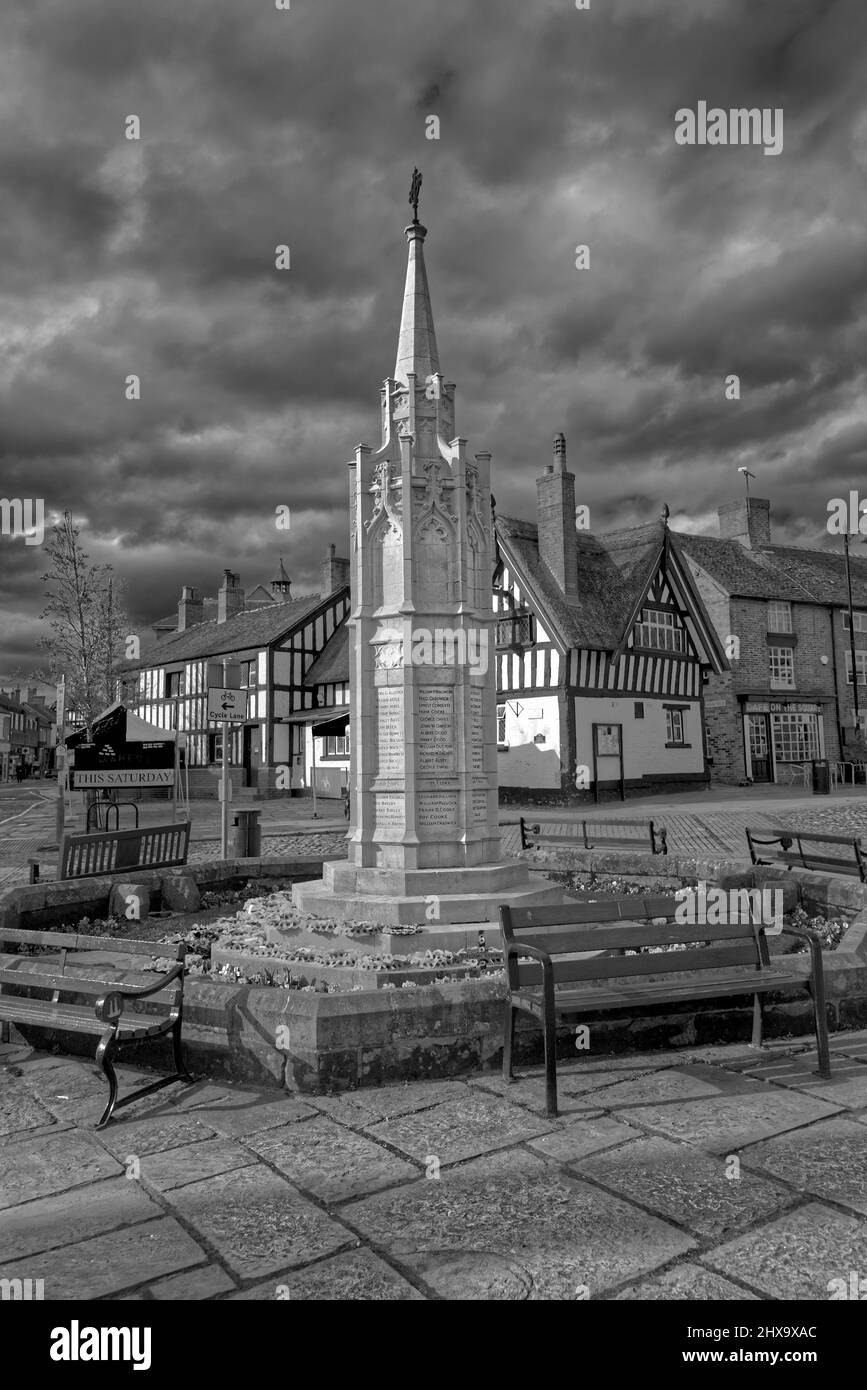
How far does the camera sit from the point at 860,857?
8.98 m

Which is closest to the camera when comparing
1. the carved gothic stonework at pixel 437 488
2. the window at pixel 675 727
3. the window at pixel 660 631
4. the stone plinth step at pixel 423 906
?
the stone plinth step at pixel 423 906

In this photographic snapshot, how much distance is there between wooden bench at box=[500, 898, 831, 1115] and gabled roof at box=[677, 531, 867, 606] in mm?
32740

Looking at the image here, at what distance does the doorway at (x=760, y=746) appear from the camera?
117ft

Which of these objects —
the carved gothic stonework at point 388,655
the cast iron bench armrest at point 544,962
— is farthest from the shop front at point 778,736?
the cast iron bench armrest at point 544,962

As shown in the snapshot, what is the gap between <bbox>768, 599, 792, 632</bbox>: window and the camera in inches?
→ 1464

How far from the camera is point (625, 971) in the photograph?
4840 mm

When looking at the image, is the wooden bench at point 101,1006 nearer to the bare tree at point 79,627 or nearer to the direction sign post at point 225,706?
the direction sign post at point 225,706

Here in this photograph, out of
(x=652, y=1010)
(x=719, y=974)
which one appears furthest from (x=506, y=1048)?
(x=719, y=974)

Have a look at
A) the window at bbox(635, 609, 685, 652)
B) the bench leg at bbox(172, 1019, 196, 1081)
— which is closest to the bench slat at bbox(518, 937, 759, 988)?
the bench leg at bbox(172, 1019, 196, 1081)

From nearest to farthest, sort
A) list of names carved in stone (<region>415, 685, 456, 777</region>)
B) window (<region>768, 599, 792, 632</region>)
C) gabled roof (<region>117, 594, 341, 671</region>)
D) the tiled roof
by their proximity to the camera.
A: list of names carved in stone (<region>415, 685, 456, 777</region>)
the tiled roof
window (<region>768, 599, 792, 632</region>)
gabled roof (<region>117, 594, 341, 671</region>)

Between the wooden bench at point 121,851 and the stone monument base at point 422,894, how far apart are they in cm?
308

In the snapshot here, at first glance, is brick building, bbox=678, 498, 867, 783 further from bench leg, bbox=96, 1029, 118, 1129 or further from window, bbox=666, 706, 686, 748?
bench leg, bbox=96, 1029, 118, 1129

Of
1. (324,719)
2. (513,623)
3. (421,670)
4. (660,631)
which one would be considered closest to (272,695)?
(324,719)
